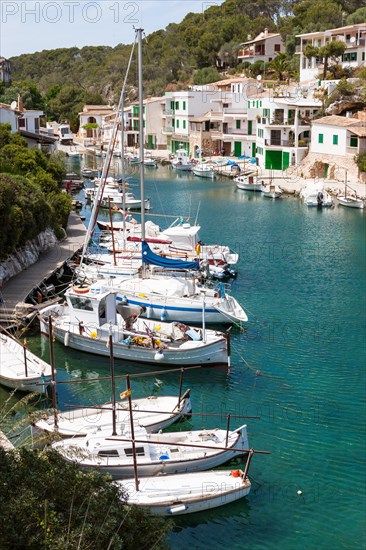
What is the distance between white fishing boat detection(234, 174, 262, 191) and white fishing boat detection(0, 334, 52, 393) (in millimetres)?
39345

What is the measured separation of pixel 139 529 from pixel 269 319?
18.3 meters

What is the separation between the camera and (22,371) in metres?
21.4

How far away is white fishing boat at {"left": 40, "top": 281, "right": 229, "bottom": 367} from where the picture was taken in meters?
23.4

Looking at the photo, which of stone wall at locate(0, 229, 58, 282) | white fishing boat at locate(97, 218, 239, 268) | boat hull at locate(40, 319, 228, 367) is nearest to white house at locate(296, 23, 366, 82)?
white fishing boat at locate(97, 218, 239, 268)

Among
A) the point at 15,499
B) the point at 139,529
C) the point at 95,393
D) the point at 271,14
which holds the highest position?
the point at 271,14

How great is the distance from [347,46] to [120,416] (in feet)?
210

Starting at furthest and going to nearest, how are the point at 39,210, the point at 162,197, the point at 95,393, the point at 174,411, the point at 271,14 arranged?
the point at 271,14
the point at 162,197
the point at 39,210
the point at 95,393
the point at 174,411

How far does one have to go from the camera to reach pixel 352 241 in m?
41.9

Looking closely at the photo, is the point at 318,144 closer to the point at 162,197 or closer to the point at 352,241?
the point at 162,197

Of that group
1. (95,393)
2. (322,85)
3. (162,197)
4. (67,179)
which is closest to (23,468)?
(95,393)

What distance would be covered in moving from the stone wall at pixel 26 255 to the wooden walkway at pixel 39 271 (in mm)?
193

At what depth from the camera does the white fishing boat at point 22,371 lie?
68.3 feet

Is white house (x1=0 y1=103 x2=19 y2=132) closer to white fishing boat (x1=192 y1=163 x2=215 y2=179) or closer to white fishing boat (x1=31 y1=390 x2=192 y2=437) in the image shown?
white fishing boat (x1=192 y1=163 x2=215 y2=179)

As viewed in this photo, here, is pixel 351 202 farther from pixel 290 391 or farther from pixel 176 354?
pixel 290 391
